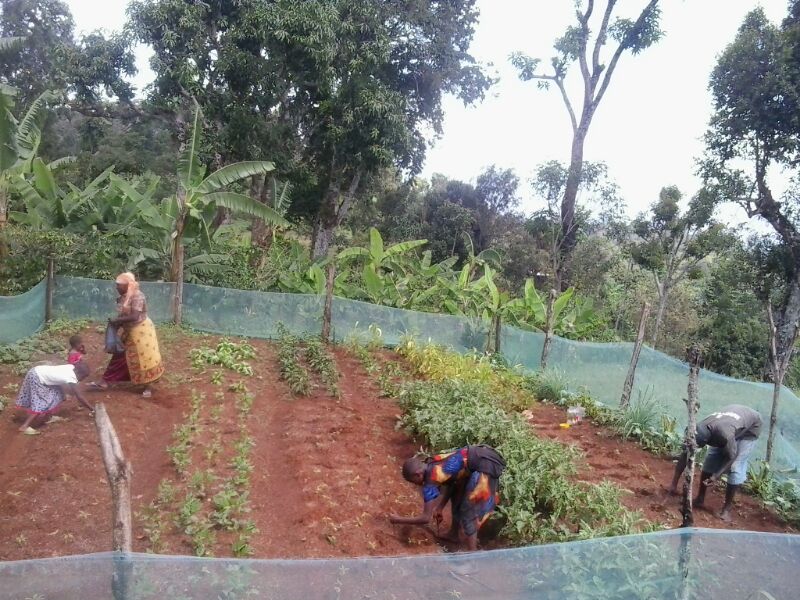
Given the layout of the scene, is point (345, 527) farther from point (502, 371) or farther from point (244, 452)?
point (502, 371)

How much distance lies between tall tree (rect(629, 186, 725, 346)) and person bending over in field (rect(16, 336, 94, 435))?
42.1 ft

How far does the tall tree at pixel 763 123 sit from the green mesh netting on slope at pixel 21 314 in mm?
13736

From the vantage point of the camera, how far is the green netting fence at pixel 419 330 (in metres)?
7.53

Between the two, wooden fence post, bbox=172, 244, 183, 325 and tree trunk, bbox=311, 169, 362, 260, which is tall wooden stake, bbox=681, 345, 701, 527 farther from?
tree trunk, bbox=311, 169, 362, 260

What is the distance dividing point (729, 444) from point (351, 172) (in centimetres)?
1354

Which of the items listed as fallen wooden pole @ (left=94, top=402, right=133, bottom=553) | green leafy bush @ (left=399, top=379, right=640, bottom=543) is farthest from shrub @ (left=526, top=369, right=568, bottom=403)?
fallen wooden pole @ (left=94, top=402, right=133, bottom=553)

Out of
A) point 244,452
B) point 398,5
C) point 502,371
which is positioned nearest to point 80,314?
point 244,452

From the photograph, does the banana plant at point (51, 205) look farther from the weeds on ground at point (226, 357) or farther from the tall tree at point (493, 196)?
the tall tree at point (493, 196)

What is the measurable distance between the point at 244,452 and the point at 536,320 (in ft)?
26.0

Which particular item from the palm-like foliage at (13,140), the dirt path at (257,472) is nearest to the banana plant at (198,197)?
the palm-like foliage at (13,140)

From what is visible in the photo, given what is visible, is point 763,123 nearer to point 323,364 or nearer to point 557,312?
point 557,312

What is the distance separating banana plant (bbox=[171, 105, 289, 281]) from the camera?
31.6 feet

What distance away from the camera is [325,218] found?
17.8 meters

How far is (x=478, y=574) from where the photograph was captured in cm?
310
